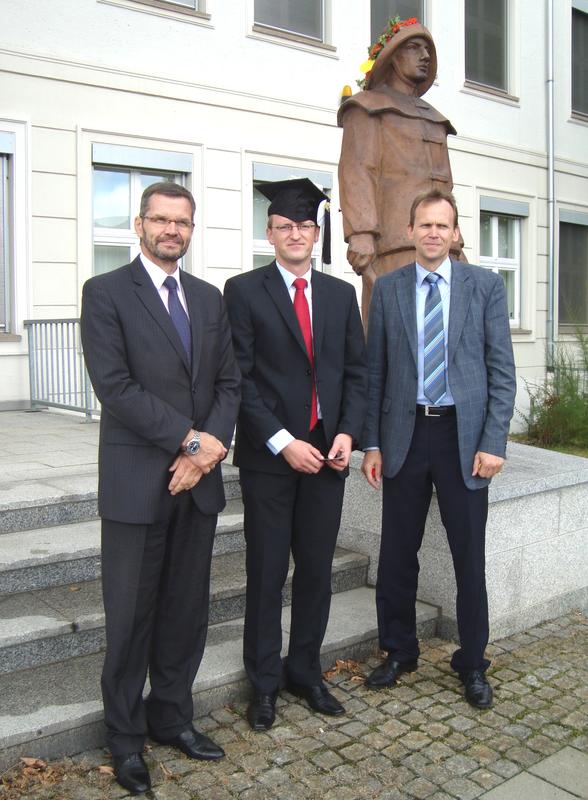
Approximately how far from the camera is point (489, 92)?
13.3 meters

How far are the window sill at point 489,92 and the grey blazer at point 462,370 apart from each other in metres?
10.2

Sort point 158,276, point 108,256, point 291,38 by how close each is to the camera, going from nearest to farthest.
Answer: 1. point 158,276
2. point 108,256
3. point 291,38

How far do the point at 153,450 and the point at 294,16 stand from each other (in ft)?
31.2

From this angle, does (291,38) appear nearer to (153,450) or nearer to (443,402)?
(443,402)

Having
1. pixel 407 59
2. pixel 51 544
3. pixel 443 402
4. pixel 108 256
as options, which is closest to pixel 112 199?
pixel 108 256

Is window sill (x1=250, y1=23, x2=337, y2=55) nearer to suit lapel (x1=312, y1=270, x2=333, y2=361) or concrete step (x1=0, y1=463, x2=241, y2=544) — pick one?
concrete step (x1=0, y1=463, x2=241, y2=544)

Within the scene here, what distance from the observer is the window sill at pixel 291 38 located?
34.6 ft

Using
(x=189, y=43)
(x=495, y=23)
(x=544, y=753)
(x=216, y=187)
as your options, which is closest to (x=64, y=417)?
(x=216, y=187)

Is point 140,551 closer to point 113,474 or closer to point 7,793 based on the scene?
point 113,474

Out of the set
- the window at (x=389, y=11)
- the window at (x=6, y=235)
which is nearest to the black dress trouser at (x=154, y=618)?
the window at (x=6, y=235)

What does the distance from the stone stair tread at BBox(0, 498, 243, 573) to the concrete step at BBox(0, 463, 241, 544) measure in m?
0.04

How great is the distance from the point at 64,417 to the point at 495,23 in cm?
958

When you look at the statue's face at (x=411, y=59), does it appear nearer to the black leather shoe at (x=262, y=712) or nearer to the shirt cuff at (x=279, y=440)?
the shirt cuff at (x=279, y=440)

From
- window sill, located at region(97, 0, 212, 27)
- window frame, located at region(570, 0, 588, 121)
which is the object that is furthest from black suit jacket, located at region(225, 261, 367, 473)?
window frame, located at region(570, 0, 588, 121)
